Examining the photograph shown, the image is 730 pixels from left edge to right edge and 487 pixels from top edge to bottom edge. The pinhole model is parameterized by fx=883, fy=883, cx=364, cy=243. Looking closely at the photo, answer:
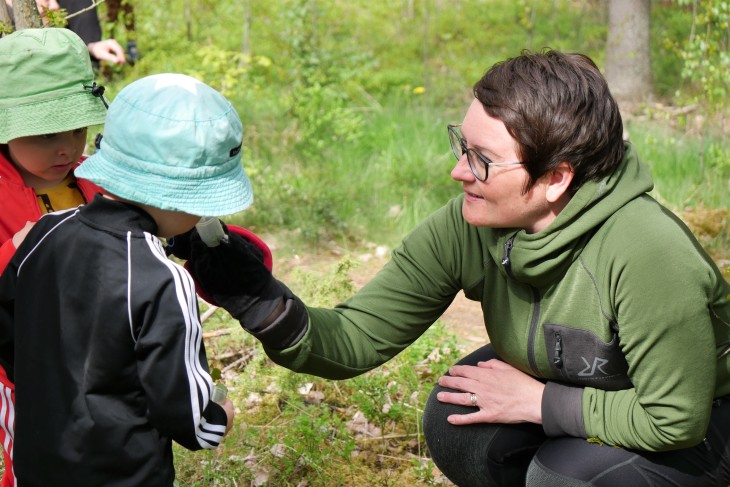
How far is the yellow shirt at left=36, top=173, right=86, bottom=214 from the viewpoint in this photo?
8.20 ft

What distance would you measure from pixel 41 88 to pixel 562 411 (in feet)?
5.57

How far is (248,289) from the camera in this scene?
86.5 inches

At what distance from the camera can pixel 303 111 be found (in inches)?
236

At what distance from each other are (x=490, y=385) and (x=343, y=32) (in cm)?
698

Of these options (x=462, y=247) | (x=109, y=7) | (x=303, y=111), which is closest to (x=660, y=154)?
(x=303, y=111)

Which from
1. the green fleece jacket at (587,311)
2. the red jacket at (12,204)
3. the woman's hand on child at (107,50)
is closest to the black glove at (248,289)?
the green fleece jacket at (587,311)

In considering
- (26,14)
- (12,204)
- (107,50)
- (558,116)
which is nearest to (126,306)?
(12,204)

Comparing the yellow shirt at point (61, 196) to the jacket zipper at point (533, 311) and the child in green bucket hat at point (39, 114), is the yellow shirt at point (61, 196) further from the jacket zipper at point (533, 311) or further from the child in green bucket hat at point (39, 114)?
the jacket zipper at point (533, 311)

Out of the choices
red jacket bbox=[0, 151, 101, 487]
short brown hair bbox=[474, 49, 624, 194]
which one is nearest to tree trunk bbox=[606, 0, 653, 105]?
short brown hair bbox=[474, 49, 624, 194]

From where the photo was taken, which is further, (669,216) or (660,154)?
(660,154)

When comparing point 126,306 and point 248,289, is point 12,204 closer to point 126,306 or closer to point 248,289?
point 248,289

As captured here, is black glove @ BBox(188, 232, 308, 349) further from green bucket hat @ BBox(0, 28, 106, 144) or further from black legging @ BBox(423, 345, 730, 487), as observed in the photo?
black legging @ BBox(423, 345, 730, 487)

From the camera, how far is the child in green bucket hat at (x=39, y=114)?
237 cm

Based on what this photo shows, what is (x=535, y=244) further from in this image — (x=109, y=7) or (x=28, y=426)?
(x=109, y=7)
